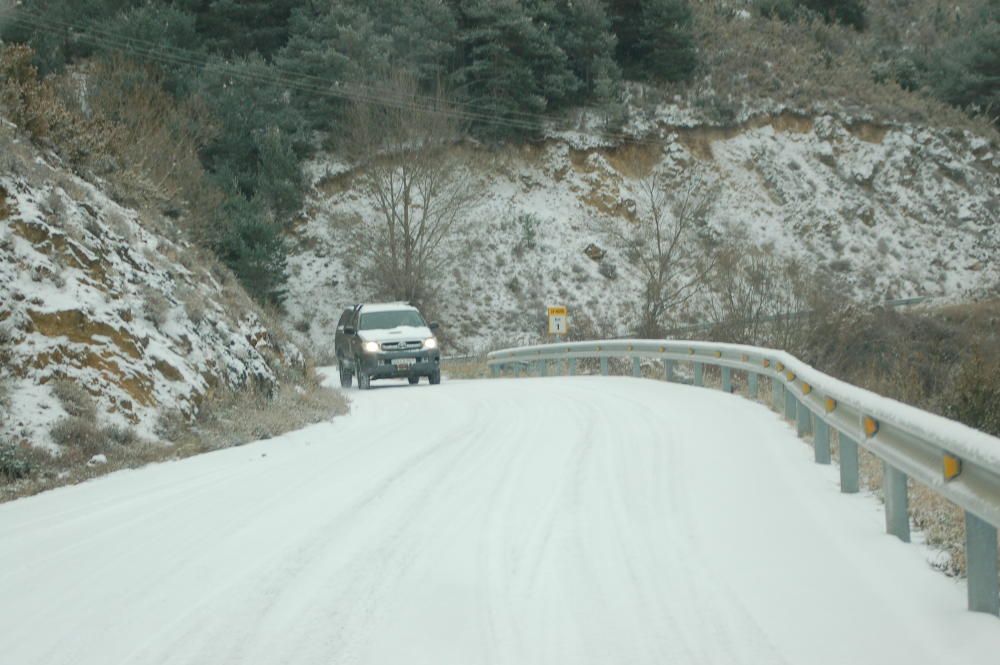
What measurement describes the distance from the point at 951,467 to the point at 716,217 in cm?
5256

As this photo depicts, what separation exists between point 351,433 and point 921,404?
1288cm

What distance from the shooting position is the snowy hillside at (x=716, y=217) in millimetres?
50406

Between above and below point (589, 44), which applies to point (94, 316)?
below

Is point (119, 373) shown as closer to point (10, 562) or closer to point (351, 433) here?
point (351, 433)

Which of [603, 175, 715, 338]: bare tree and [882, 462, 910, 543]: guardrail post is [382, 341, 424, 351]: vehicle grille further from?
[603, 175, 715, 338]: bare tree

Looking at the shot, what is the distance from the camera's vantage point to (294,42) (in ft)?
175

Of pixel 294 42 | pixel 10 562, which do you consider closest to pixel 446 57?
pixel 294 42

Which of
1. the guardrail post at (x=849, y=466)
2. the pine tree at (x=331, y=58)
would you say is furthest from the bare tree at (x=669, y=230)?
the guardrail post at (x=849, y=466)

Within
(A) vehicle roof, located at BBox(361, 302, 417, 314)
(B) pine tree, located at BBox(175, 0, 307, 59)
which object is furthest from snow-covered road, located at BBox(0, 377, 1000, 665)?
(B) pine tree, located at BBox(175, 0, 307, 59)

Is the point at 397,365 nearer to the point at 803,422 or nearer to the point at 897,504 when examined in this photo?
the point at 803,422

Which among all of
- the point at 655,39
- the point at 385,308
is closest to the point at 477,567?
the point at 385,308

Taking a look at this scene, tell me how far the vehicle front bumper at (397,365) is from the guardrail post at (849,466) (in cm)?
1784

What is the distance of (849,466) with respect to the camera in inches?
351

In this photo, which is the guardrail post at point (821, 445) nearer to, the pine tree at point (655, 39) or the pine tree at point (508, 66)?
the pine tree at point (508, 66)
